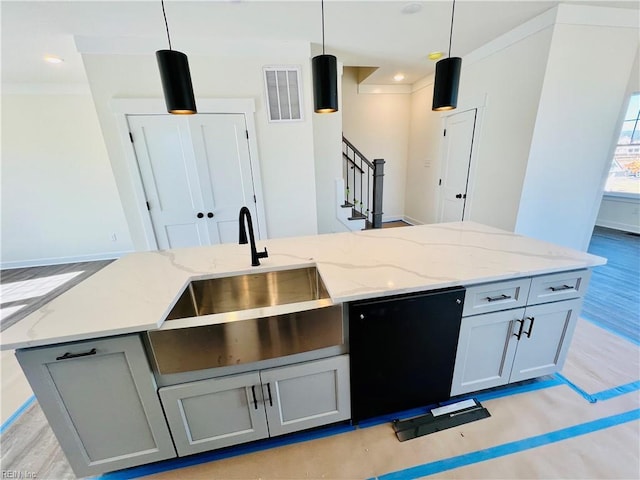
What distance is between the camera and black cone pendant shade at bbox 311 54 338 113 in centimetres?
148

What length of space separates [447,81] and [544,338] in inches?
66.6

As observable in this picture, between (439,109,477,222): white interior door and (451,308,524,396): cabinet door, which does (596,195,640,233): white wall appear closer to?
(439,109,477,222): white interior door

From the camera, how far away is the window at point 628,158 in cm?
462

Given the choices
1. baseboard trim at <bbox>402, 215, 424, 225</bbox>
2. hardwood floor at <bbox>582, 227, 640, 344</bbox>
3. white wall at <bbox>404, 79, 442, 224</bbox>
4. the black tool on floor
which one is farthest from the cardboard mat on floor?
baseboard trim at <bbox>402, 215, 424, 225</bbox>

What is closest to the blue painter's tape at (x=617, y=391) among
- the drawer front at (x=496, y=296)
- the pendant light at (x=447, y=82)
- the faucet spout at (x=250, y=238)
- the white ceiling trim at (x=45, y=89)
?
the drawer front at (x=496, y=296)

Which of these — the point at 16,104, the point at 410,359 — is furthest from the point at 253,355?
the point at 16,104

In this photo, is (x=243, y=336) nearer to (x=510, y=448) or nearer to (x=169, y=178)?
(x=510, y=448)

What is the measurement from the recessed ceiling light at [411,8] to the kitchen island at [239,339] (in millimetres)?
2236

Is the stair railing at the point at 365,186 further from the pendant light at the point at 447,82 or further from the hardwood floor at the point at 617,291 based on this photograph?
the hardwood floor at the point at 617,291

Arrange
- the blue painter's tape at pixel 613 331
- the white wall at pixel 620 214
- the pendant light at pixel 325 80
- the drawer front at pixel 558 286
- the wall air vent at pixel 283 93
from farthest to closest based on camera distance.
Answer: the white wall at pixel 620 214 → the wall air vent at pixel 283 93 → the blue painter's tape at pixel 613 331 → the pendant light at pixel 325 80 → the drawer front at pixel 558 286

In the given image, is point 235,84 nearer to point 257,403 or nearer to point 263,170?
point 263,170

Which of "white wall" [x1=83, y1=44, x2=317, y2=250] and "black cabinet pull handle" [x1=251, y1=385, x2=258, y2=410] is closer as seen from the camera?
"black cabinet pull handle" [x1=251, y1=385, x2=258, y2=410]

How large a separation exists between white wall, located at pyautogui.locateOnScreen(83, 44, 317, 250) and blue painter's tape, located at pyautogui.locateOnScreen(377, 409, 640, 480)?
267cm

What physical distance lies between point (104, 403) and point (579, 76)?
185 inches
